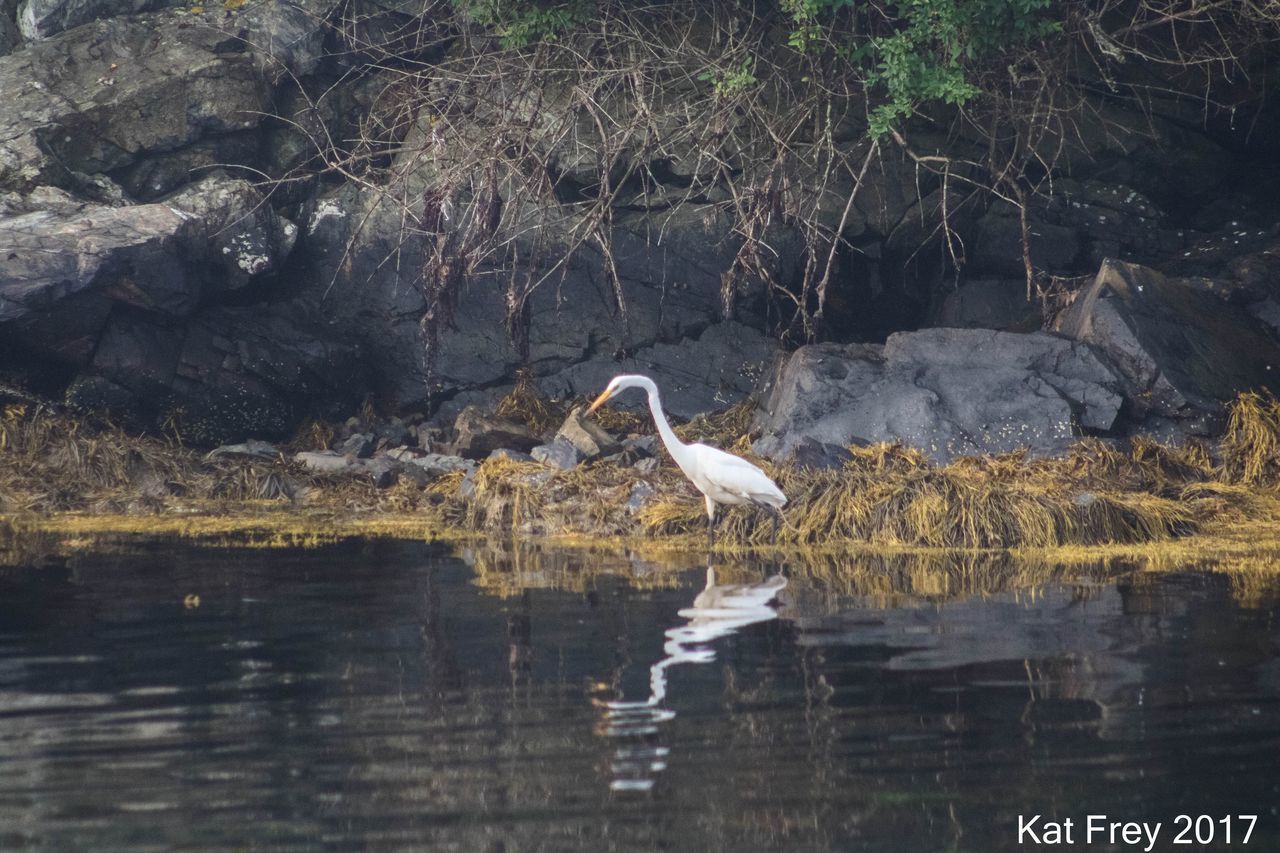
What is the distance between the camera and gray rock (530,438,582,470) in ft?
43.0

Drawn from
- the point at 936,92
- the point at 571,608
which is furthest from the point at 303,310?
the point at 571,608

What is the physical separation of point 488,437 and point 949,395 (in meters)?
4.31

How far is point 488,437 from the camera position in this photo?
14234mm

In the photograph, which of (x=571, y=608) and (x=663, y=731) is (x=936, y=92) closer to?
(x=571, y=608)

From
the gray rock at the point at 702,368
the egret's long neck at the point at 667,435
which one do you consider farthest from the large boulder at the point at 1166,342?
the egret's long neck at the point at 667,435

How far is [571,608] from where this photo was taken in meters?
8.41

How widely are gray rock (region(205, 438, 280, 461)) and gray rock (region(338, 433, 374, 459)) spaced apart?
67 centimetres

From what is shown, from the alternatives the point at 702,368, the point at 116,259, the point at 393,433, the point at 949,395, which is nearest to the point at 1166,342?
the point at 949,395

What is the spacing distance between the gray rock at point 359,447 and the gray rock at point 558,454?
236cm

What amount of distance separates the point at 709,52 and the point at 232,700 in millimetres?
9940

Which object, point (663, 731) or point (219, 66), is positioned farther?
point (219, 66)

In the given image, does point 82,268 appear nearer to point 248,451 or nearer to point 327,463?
point 248,451

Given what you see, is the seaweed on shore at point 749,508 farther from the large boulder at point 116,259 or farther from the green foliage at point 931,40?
the green foliage at point 931,40

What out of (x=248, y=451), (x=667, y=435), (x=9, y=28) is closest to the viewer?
(x=667, y=435)
